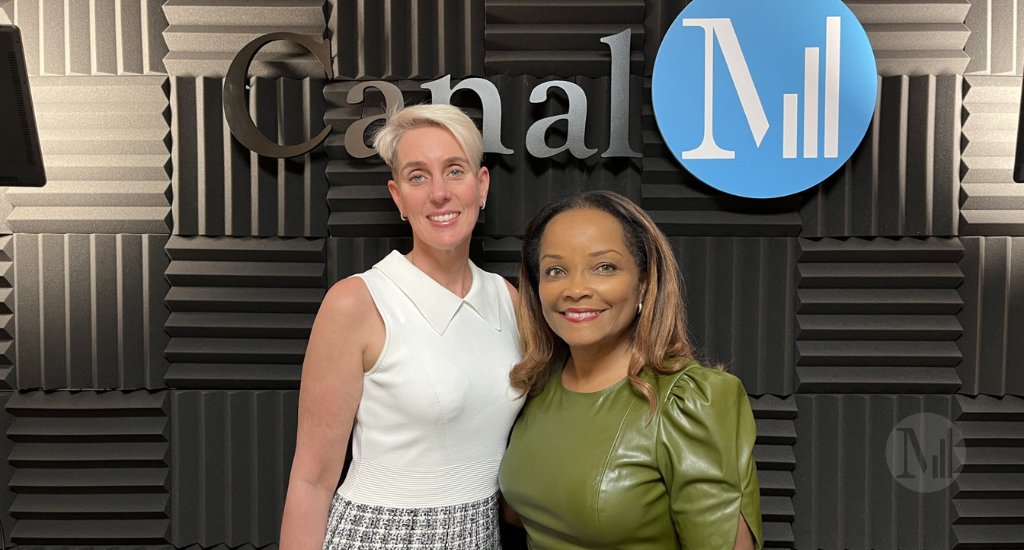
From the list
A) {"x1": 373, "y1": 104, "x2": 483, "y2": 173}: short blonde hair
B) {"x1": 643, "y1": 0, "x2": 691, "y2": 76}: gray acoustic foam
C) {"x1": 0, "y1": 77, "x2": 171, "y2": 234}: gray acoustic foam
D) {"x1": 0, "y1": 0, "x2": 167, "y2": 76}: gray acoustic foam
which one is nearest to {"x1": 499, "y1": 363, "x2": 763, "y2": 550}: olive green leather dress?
{"x1": 373, "y1": 104, "x2": 483, "y2": 173}: short blonde hair

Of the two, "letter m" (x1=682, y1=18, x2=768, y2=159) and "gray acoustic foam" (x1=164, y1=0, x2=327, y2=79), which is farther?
"gray acoustic foam" (x1=164, y1=0, x2=327, y2=79)

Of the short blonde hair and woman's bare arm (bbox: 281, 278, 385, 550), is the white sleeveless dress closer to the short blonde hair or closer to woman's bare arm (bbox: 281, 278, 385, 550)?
woman's bare arm (bbox: 281, 278, 385, 550)

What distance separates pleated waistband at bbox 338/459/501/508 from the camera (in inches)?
71.7

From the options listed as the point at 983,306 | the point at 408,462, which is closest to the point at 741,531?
the point at 408,462

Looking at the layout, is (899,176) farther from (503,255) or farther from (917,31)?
(503,255)

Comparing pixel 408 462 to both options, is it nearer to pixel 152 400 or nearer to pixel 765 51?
pixel 152 400

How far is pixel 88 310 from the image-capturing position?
2.53m

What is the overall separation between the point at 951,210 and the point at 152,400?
3009 millimetres

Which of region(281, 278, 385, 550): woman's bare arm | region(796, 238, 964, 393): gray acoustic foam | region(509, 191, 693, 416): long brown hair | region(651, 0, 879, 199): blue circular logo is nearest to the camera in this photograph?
region(509, 191, 693, 416): long brown hair

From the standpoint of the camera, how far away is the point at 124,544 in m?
2.54

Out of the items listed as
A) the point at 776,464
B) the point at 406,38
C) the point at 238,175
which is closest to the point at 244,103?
the point at 238,175

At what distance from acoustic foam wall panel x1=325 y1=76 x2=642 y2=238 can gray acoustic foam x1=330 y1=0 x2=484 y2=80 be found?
0.08 m

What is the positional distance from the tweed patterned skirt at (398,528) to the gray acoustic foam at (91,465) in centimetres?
108

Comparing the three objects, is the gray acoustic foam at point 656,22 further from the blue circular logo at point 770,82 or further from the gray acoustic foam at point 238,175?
the gray acoustic foam at point 238,175
